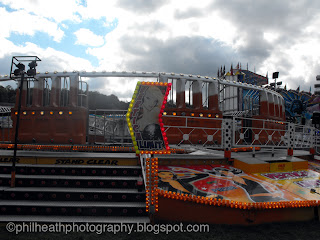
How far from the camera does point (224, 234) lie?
16.9ft

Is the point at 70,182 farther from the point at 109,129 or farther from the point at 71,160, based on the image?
the point at 109,129

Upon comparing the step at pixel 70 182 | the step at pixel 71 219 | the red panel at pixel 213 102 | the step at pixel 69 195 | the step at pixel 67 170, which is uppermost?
the red panel at pixel 213 102

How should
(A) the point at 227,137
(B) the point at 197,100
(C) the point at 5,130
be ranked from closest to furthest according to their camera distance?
(A) the point at 227,137 < (B) the point at 197,100 < (C) the point at 5,130

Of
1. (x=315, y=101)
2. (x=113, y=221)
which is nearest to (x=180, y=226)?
(x=113, y=221)

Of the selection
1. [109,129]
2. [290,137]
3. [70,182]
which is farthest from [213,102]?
[70,182]

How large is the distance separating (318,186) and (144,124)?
19.7 ft

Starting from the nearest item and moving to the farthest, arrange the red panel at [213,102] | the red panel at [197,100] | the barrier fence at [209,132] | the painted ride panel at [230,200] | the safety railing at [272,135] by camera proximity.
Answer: the painted ride panel at [230,200]
the barrier fence at [209,132]
the safety railing at [272,135]
the red panel at [197,100]
the red panel at [213,102]

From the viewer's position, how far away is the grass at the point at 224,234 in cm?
486

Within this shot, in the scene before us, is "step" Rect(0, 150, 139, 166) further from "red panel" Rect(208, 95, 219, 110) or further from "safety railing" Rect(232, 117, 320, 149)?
"red panel" Rect(208, 95, 219, 110)

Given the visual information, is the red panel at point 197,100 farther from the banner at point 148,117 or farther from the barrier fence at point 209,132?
the banner at point 148,117

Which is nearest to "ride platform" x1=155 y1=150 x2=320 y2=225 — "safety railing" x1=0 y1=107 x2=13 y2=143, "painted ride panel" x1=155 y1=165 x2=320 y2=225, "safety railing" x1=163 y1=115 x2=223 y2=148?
"painted ride panel" x1=155 y1=165 x2=320 y2=225

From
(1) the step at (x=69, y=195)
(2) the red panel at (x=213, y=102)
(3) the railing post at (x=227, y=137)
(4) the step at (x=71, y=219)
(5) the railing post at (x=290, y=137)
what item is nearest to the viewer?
(4) the step at (x=71, y=219)

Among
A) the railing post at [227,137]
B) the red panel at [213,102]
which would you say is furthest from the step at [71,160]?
the red panel at [213,102]

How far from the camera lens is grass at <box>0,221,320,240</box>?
486cm
